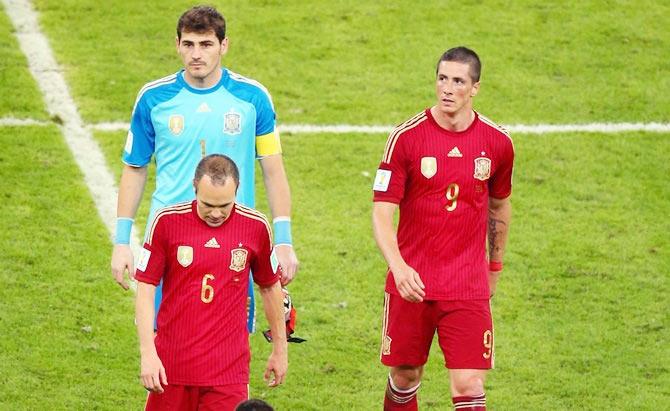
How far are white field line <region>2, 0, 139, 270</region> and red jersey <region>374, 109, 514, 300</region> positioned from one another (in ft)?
13.3

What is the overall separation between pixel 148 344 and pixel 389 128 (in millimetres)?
7395

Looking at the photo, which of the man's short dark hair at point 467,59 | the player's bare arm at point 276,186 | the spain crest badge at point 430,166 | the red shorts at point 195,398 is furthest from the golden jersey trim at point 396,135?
the red shorts at point 195,398

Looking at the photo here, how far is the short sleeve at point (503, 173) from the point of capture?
9.58 meters

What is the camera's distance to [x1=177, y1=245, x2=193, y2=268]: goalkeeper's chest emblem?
8.37 meters

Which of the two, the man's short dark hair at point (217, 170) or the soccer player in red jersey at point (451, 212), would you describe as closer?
the man's short dark hair at point (217, 170)

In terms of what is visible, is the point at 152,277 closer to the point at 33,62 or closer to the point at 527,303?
the point at 527,303

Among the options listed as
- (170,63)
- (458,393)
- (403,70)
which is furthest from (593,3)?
(458,393)

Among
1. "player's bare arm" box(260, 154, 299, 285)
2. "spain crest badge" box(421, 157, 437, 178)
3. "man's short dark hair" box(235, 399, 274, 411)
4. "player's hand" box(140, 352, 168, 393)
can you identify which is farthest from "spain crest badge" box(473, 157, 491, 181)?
"man's short dark hair" box(235, 399, 274, 411)

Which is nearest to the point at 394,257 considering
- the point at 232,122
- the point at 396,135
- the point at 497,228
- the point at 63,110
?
the point at 396,135

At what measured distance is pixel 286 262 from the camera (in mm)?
9336

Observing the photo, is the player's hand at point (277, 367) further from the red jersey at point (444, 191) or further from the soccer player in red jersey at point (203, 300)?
the red jersey at point (444, 191)

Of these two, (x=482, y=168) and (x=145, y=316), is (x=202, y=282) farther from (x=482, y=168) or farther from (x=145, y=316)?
(x=482, y=168)

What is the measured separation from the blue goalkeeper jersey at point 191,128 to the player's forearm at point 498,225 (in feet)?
4.58

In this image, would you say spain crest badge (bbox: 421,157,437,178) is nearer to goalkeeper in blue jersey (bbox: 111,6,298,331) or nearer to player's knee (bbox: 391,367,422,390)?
goalkeeper in blue jersey (bbox: 111,6,298,331)
